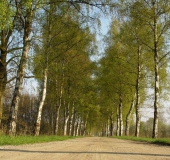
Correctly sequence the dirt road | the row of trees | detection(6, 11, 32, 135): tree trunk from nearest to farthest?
the dirt road, detection(6, 11, 32, 135): tree trunk, the row of trees

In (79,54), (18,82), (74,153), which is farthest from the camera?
(79,54)

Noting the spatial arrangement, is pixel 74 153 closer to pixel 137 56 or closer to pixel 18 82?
pixel 18 82

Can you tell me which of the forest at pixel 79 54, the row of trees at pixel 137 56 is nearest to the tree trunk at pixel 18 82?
the forest at pixel 79 54

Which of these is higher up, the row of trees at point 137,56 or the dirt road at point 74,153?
the row of trees at point 137,56

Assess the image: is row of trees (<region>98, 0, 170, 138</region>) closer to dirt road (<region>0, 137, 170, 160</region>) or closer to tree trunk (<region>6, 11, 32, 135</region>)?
tree trunk (<region>6, 11, 32, 135</region>)

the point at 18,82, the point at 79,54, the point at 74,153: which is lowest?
the point at 74,153

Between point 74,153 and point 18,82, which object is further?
point 18,82

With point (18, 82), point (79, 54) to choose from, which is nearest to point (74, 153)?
point (18, 82)

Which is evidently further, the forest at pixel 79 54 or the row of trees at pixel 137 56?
the row of trees at pixel 137 56

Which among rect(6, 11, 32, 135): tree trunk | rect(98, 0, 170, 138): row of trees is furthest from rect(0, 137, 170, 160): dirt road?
rect(98, 0, 170, 138): row of trees

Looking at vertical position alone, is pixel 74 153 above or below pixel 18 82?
below

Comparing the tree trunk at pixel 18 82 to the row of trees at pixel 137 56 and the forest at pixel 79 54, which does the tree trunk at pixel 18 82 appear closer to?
Answer: the forest at pixel 79 54

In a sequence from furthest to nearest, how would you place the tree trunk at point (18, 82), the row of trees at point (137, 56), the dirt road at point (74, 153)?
1. the row of trees at point (137, 56)
2. the tree trunk at point (18, 82)
3. the dirt road at point (74, 153)

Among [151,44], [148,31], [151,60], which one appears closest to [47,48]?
[148,31]
